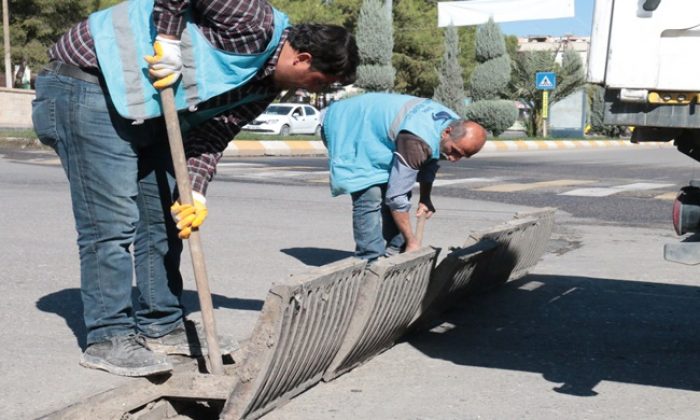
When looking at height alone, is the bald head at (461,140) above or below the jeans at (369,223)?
above

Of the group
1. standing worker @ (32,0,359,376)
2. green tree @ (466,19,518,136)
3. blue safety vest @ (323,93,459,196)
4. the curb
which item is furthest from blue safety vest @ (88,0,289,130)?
green tree @ (466,19,518,136)

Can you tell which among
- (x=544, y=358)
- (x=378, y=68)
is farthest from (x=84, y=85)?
(x=378, y=68)

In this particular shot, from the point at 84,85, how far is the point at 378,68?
34.3 m

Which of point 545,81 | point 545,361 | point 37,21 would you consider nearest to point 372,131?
point 545,361

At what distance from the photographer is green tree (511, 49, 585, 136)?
47031 mm

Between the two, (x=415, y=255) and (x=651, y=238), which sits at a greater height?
(x=415, y=255)

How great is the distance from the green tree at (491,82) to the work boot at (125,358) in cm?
3756

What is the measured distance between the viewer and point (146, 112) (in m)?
4.28

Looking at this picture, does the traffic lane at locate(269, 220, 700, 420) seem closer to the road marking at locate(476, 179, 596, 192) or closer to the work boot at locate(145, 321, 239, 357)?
the work boot at locate(145, 321, 239, 357)

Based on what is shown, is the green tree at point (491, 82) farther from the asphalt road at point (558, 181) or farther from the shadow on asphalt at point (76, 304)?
the shadow on asphalt at point (76, 304)

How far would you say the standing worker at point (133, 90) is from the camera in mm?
4254

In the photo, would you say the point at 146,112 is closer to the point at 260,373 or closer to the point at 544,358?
the point at 260,373

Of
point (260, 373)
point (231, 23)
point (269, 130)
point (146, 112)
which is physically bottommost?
point (269, 130)

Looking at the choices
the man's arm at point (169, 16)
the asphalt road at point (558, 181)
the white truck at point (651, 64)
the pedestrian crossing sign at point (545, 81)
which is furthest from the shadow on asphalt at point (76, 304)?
the pedestrian crossing sign at point (545, 81)
